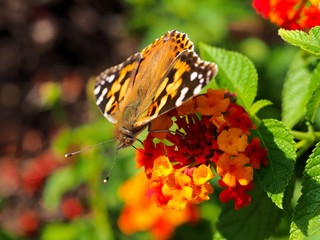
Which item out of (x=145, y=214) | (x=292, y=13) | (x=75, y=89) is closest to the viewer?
(x=292, y=13)

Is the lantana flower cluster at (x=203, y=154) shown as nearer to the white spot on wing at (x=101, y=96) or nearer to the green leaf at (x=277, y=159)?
the green leaf at (x=277, y=159)

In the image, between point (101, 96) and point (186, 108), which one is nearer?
point (186, 108)

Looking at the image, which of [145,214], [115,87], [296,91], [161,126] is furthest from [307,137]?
[145,214]

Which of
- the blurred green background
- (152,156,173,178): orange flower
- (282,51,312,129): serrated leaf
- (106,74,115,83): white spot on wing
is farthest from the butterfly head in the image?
the blurred green background

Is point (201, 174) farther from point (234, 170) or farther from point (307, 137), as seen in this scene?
point (307, 137)

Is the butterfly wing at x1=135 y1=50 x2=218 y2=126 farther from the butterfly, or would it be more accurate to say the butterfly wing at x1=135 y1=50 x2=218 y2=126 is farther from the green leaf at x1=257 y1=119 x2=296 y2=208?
the green leaf at x1=257 y1=119 x2=296 y2=208

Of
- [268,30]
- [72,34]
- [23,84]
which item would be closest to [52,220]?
[23,84]

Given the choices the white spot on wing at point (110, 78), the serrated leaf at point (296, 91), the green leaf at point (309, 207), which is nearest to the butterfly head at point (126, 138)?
the white spot on wing at point (110, 78)
